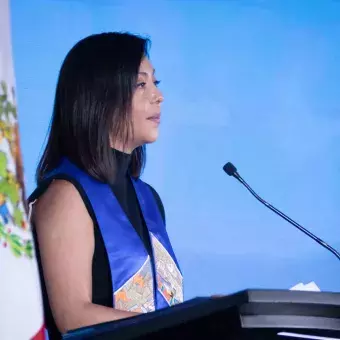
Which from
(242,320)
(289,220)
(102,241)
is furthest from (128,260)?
(242,320)

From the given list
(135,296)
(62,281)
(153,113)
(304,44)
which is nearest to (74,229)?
(62,281)

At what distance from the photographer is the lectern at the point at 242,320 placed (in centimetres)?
92

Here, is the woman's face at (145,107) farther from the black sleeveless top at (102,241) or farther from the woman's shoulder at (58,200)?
the woman's shoulder at (58,200)

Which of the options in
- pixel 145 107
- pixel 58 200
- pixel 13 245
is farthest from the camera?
pixel 145 107

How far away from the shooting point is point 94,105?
5.86 feet

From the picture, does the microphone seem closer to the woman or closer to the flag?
the woman

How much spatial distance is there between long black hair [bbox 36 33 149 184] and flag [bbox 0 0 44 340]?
0.79 m

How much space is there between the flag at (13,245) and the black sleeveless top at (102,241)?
0.67 meters

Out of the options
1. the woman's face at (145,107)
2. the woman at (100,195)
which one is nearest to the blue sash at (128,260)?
the woman at (100,195)

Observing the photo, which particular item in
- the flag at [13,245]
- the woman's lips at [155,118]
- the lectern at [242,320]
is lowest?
the lectern at [242,320]

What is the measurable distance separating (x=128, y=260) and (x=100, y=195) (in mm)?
179

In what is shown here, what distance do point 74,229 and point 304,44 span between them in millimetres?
1580

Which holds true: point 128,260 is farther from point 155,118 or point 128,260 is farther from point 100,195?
point 155,118

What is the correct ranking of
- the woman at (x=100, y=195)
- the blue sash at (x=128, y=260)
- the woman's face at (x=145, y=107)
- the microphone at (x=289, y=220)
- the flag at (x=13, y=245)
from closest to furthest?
the flag at (x=13, y=245), the woman at (x=100, y=195), the blue sash at (x=128, y=260), the woman's face at (x=145, y=107), the microphone at (x=289, y=220)
